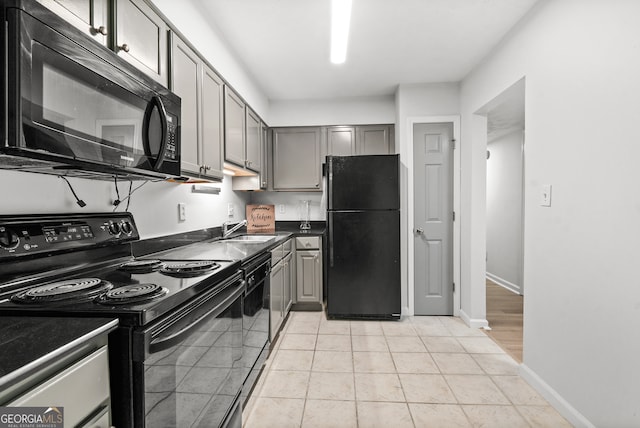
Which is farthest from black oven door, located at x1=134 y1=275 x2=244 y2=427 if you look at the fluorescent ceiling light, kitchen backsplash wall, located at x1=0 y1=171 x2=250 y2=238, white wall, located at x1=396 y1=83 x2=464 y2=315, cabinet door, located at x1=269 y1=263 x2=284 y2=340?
white wall, located at x1=396 y1=83 x2=464 y2=315

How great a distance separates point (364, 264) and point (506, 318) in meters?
1.57

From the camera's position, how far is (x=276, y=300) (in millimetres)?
2777

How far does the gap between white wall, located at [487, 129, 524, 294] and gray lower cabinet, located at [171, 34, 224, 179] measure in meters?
3.93

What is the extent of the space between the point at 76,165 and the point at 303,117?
3207mm

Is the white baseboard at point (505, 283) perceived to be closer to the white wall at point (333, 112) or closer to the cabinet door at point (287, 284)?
the white wall at point (333, 112)

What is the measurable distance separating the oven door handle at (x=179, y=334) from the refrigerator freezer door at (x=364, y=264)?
2.02 metres

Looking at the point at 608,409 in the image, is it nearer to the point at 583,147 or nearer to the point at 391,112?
the point at 583,147

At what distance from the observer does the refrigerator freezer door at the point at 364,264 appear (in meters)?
3.39

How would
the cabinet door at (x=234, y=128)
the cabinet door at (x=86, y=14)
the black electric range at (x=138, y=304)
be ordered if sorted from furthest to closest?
1. the cabinet door at (x=234, y=128)
2. the cabinet door at (x=86, y=14)
3. the black electric range at (x=138, y=304)

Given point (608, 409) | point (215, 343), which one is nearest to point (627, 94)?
point (608, 409)

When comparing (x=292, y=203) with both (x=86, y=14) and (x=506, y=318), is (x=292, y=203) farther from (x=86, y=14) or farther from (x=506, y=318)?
(x=86, y=14)

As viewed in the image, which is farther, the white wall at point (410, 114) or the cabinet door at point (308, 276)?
the cabinet door at point (308, 276)

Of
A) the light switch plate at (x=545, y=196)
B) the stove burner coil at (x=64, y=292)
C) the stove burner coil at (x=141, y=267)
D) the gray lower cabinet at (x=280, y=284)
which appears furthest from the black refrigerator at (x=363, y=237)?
the stove burner coil at (x=64, y=292)

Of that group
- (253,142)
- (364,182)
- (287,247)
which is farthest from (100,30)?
(364,182)
